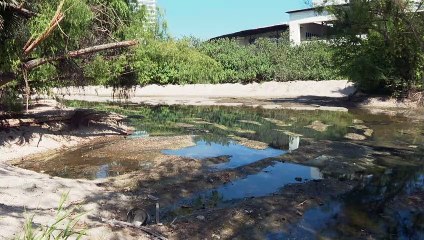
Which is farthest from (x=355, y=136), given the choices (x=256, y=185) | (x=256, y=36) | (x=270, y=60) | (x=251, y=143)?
(x=256, y=36)

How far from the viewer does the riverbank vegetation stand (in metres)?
12.0

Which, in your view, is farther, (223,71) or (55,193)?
(223,71)

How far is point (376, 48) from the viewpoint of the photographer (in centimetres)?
2578

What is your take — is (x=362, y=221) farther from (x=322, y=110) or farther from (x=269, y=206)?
(x=322, y=110)

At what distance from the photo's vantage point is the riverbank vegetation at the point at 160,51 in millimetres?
11992

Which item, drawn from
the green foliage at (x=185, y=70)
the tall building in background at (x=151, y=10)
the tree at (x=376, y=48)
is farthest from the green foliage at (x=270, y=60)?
the tall building in background at (x=151, y=10)

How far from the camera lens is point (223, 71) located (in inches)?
1638

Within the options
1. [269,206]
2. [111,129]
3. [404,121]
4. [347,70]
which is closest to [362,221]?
[269,206]

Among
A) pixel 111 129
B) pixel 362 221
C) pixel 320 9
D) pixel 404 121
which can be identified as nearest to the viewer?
pixel 362 221

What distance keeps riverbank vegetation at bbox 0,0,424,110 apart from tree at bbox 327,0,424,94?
5 cm

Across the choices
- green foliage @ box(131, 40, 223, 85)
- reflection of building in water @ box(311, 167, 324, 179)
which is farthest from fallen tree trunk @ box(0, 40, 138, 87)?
green foliage @ box(131, 40, 223, 85)

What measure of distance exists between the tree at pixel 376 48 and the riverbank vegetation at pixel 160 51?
55 millimetres

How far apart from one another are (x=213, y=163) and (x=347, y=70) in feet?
57.8

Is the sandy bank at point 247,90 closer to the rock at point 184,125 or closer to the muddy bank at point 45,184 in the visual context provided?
the rock at point 184,125
